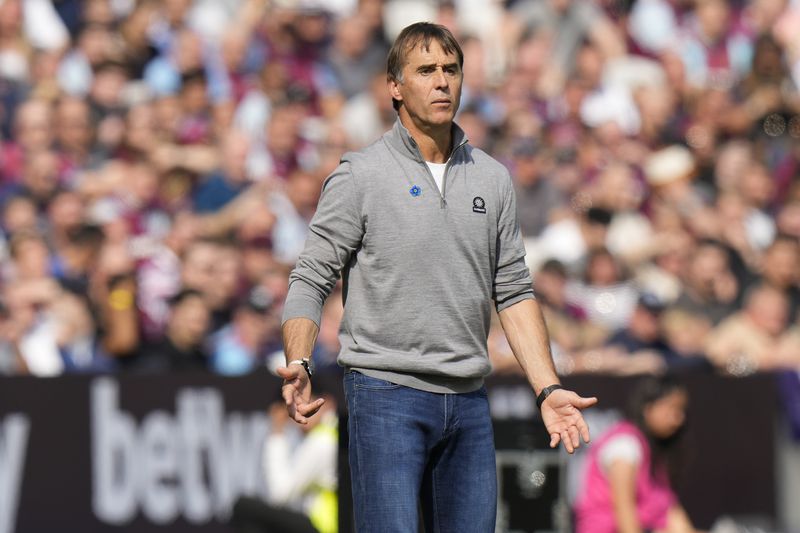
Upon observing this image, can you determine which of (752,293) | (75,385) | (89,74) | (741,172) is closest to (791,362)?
(752,293)

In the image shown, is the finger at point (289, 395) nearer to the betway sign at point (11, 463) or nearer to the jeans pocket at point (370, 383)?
the jeans pocket at point (370, 383)

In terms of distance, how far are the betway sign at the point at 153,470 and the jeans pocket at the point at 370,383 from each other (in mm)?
5370

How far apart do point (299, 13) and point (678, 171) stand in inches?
142

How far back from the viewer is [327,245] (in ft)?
16.4

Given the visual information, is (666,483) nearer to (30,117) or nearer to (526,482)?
(526,482)

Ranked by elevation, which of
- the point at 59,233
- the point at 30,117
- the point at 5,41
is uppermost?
the point at 5,41

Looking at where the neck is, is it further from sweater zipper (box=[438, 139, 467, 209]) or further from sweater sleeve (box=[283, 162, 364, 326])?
sweater sleeve (box=[283, 162, 364, 326])

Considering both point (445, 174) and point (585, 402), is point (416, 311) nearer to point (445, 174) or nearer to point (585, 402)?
point (445, 174)

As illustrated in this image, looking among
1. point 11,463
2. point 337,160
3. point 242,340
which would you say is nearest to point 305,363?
point 11,463

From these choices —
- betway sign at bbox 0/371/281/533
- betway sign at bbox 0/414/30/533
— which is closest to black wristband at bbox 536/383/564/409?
betway sign at bbox 0/371/281/533

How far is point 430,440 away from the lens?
4996 millimetres

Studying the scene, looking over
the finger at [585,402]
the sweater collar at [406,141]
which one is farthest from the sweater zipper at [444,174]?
the finger at [585,402]

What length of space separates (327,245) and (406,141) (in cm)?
43

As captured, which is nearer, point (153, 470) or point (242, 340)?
point (153, 470)
